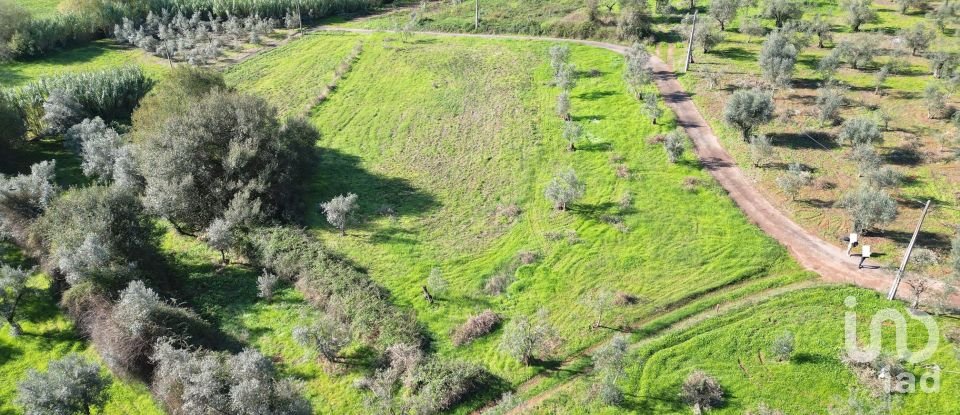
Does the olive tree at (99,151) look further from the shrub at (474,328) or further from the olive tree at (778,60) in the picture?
the olive tree at (778,60)

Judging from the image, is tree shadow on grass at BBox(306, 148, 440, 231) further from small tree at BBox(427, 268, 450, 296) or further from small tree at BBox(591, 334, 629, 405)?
small tree at BBox(591, 334, 629, 405)

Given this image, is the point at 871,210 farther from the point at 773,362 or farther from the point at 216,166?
the point at 216,166

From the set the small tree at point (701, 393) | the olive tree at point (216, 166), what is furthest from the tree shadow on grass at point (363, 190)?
the small tree at point (701, 393)

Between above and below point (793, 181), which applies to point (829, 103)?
above

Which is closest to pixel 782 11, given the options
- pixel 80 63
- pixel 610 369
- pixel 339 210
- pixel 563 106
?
pixel 563 106

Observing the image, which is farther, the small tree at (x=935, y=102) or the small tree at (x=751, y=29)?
the small tree at (x=751, y=29)

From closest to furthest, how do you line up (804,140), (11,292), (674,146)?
(11,292) → (674,146) → (804,140)
